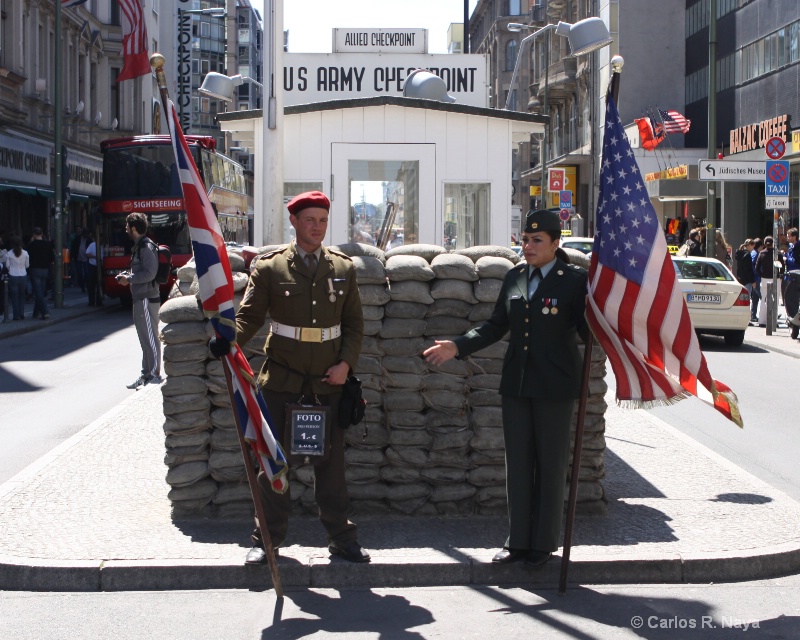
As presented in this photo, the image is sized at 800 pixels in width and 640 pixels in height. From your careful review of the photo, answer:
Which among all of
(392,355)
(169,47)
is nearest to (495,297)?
(392,355)

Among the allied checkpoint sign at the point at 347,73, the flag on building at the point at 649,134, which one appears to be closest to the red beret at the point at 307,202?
the allied checkpoint sign at the point at 347,73

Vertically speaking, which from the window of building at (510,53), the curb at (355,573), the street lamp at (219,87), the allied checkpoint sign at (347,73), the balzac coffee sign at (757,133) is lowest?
the curb at (355,573)

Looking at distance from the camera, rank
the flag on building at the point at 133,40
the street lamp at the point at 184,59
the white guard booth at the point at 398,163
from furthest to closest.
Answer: the street lamp at the point at 184,59
the flag on building at the point at 133,40
the white guard booth at the point at 398,163

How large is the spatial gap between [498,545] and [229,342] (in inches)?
74.8

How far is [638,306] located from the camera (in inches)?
225

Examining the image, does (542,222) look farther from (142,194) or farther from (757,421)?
(142,194)

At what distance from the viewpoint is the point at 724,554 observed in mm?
5930

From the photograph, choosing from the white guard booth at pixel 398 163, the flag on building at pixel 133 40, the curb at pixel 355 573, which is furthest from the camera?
the flag on building at pixel 133 40

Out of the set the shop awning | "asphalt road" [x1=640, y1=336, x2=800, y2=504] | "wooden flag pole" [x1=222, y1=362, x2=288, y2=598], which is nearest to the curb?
"wooden flag pole" [x1=222, y1=362, x2=288, y2=598]

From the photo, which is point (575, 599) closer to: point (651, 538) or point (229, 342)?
point (651, 538)

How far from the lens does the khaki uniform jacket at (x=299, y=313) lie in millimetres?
5746

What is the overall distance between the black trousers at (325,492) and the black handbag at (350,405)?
0.25 ft

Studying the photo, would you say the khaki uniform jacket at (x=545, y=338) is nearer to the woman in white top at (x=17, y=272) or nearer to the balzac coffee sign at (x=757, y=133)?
the woman in white top at (x=17, y=272)

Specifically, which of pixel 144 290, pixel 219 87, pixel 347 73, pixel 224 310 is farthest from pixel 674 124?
pixel 224 310
